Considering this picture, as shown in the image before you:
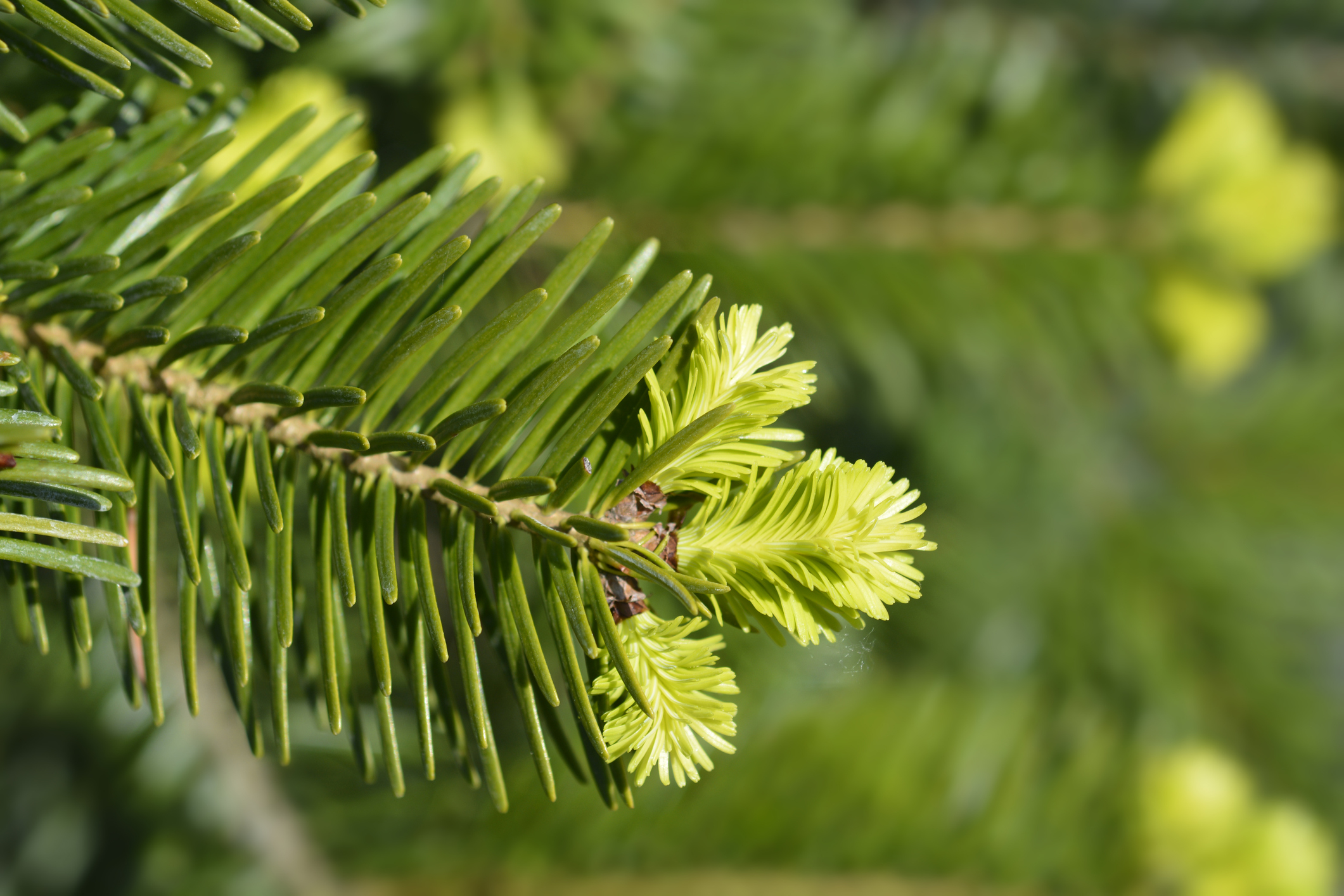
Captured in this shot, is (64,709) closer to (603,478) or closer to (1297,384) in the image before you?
(603,478)

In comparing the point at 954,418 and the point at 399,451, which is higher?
the point at 954,418

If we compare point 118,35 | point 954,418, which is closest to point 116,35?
point 118,35

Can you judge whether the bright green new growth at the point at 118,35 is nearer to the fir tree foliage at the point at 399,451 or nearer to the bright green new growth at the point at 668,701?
the fir tree foliage at the point at 399,451

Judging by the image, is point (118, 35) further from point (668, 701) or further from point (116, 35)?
point (668, 701)

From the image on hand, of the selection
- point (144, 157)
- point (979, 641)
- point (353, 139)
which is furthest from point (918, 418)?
point (144, 157)

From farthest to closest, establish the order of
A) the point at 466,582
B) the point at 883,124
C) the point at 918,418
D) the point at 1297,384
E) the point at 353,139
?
1. the point at 1297,384
2. the point at 918,418
3. the point at 883,124
4. the point at 353,139
5. the point at 466,582

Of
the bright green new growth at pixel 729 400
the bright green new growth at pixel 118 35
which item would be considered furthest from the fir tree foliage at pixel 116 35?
the bright green new growth at pixel 729 400
